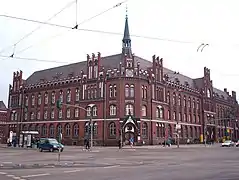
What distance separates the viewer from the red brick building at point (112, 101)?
60.5 meters

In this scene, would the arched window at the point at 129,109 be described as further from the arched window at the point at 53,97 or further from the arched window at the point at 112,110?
the arched window at the point at 53,97

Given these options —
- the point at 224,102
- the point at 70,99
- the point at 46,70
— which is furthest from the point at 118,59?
the point at 224,102

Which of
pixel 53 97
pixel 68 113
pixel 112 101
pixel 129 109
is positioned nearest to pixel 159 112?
pixel 129 109

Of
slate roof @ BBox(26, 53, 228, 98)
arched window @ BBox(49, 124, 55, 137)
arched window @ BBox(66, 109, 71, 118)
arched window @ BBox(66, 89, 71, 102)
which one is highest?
slate roof @ BBox(26, 53, 228, 98)

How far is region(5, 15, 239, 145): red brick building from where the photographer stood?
198 ft

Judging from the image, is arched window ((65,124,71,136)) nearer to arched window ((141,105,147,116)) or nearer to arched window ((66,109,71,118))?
arched window ((66,109,71,118))

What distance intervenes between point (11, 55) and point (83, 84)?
4199 cm

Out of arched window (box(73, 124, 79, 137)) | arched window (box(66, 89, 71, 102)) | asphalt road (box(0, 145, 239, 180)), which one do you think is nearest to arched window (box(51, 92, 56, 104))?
arched window (box(66, 89, 71, 102))

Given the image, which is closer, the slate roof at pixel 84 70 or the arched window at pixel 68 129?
the slate roof at pixel 84 70

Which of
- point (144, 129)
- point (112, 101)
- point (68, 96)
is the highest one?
point (68, 96)

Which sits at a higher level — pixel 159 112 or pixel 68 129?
pixel 159 112

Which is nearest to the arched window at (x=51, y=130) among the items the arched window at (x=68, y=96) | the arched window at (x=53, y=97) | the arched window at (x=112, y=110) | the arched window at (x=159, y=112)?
the arched window at (x=53, y=97)

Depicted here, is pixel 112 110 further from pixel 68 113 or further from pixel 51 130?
pixel 51 130

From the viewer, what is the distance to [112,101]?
2395 inches
